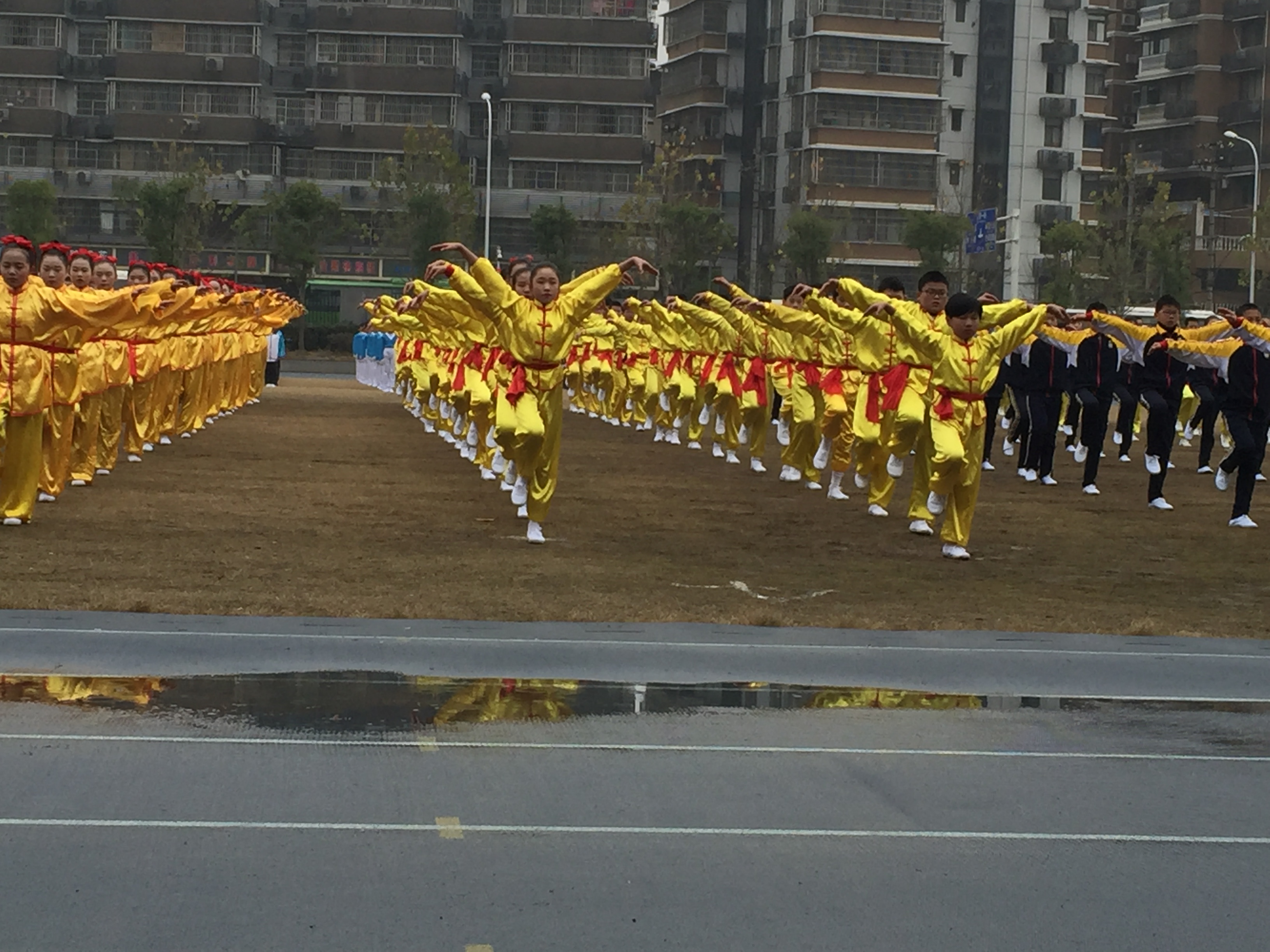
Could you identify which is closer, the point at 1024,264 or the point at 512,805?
the point at 512,805

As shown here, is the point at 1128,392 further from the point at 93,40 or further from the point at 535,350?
the point at 93,40

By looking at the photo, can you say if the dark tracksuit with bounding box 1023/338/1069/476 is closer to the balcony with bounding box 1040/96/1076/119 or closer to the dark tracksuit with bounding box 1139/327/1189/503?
the dark tracksuit with bounding box 1139/327/1189/503

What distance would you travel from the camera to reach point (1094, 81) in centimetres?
8319

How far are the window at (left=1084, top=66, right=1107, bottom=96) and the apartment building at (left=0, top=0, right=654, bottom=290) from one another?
17.7 m

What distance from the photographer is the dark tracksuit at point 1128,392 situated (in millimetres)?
20812

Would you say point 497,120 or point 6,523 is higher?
point 497,120

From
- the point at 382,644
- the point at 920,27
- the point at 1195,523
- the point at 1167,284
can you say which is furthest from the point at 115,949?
the point at 920,27

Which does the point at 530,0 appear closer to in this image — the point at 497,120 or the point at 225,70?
the point at 497,120

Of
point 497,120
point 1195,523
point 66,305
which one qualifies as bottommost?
point 1195,523

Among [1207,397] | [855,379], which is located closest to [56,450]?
[855,379]

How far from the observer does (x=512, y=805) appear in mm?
6492

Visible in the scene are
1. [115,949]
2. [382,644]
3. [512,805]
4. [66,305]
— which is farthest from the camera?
[66,305]

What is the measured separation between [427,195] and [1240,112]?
34.3 metres

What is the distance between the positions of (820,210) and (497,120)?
43.3ft
